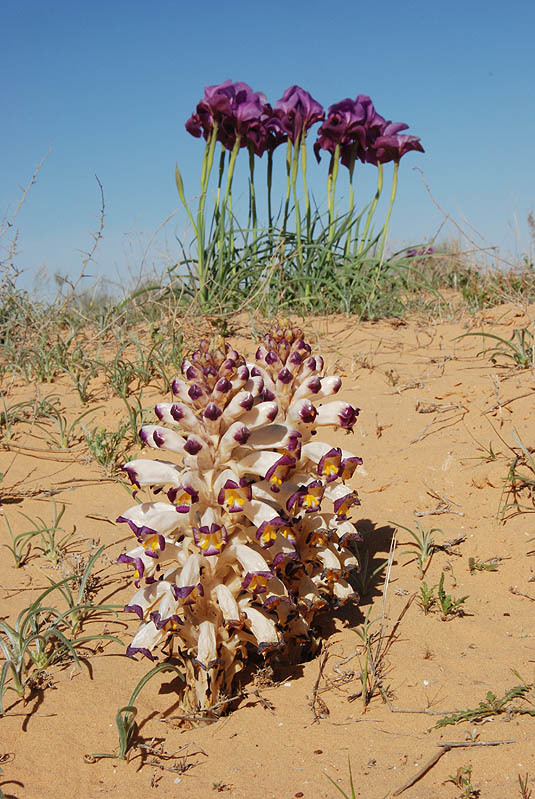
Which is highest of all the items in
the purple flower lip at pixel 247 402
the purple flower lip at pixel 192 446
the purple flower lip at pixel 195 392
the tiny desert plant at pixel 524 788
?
the purple flower lip at pixel 195 392

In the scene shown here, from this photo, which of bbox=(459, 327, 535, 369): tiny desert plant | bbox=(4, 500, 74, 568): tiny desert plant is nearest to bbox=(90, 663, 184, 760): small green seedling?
bbox=(4, 500, 74, 568): tiny desert plant

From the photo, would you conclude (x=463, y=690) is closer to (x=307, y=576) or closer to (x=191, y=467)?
(x=307, y=576)

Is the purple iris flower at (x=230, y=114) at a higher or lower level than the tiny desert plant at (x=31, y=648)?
higher

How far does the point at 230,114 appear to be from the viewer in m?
6.17

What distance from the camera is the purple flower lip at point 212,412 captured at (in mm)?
2059

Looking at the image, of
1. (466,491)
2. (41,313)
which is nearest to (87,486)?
(466,491)

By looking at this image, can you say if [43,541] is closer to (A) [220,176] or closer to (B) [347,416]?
(B) [347,416]

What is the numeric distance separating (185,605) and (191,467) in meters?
0.45

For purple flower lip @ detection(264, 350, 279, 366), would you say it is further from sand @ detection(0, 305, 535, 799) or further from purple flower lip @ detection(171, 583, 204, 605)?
sand @ detection(0, 305, 535, 799)

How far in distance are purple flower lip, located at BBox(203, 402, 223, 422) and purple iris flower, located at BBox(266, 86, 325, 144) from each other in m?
4.98

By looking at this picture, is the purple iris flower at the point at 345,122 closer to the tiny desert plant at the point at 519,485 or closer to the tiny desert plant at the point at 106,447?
the tiny desert plant at the point at 106,447

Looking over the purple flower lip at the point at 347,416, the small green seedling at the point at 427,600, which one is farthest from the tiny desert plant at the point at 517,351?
the purple flower lip at the point at 347,416

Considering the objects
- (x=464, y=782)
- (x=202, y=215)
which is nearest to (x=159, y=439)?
(x=464, y=782)

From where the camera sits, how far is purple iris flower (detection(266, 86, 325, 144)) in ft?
20.7
